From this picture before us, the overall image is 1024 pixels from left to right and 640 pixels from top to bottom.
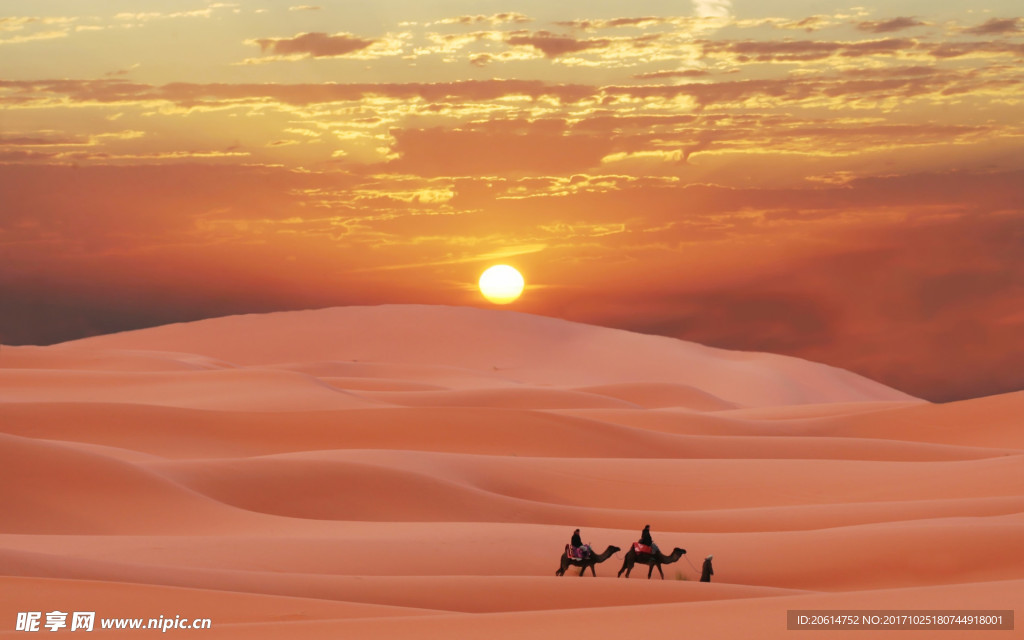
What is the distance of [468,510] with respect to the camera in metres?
19.8

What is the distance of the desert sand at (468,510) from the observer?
31.4ft

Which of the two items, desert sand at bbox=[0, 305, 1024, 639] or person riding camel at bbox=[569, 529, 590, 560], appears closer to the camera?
desert sand at bbox=[0, 305, 1024, 639]

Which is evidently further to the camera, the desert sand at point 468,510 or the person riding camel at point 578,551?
the person riding camel at point 578,551

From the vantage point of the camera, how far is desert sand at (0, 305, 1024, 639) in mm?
9570

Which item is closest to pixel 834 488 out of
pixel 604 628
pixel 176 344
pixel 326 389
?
pixel 604 628

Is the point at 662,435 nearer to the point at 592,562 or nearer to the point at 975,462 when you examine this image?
the point at 975,462

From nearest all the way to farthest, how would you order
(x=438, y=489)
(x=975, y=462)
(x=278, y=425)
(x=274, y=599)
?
(x=274, y=599)
(x=438, y=489)
(x=975, y=462)
(x=278, y=425)

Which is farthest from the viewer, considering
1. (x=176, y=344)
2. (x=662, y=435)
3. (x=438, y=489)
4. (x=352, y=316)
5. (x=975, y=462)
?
(x=352, y=316)

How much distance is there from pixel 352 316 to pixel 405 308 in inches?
170

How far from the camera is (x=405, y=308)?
91.8 metres

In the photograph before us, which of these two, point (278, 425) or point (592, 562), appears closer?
point (592, 562)

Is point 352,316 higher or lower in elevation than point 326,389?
higher

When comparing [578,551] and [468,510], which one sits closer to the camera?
[578,551]

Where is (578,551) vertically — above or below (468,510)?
below
